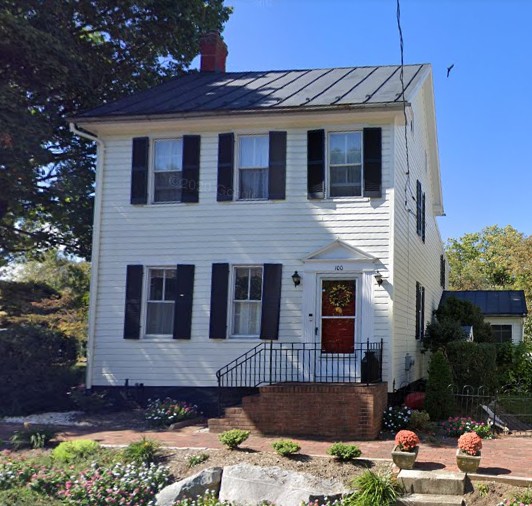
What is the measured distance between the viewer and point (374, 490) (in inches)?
301

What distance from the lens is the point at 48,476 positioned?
27.8 ft

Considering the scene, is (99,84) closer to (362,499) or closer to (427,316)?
(427,316)

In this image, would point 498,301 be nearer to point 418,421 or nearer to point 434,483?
point 418,421

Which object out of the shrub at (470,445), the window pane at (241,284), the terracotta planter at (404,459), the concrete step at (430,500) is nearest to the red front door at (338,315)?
the window pane at (241,284)

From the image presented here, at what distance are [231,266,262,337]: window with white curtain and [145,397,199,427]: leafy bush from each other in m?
1.82

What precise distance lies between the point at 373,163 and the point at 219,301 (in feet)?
14.3

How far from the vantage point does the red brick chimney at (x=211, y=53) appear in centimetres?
1845

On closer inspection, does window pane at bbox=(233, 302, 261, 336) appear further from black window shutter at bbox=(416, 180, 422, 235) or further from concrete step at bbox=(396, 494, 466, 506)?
concrete step at bbox=(396, 494, 466, 506)

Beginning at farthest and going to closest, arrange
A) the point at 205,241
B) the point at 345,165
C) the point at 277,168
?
the point at 205,241 → the point at 277,168 → the point at 345,165

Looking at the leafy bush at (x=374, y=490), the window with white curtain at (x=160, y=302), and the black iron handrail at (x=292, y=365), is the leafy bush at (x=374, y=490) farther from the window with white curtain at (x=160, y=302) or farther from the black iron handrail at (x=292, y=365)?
the window with white curtain at (x=160, y=302)

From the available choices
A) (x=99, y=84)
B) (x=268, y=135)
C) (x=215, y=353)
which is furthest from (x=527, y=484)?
(x=99, y=84)

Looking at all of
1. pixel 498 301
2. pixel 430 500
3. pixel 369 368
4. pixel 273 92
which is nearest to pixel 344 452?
pixel 430 500

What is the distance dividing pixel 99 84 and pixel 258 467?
47.6ft

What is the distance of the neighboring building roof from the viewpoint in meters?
23.3
